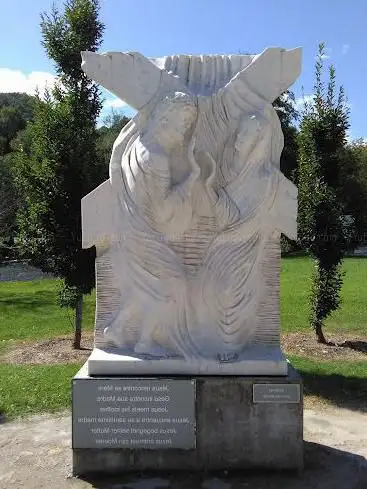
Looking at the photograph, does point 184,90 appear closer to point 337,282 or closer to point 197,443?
point 197,443

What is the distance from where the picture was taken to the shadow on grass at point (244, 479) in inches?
153

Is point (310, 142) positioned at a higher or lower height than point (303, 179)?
higher

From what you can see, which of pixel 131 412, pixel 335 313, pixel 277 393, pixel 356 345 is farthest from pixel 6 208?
pixel 277 393

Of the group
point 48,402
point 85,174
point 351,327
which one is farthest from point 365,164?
point 48,402

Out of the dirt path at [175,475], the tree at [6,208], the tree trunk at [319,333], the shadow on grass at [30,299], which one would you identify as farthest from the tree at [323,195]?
the tree at [6,208]

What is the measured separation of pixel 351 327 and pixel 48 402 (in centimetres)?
688

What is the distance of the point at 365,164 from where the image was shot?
3066cm

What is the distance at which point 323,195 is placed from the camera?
29.7ft

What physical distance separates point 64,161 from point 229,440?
555cm

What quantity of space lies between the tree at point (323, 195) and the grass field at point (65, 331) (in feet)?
4.41

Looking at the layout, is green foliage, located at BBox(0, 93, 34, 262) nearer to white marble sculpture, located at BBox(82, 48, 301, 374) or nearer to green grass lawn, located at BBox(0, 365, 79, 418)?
green grass lawn, located at BBox(0, 365, 79, 418)

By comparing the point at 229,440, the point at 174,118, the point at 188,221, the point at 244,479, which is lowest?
the point at 244,479

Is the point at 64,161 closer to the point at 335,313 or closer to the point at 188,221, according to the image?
the point at 188,221

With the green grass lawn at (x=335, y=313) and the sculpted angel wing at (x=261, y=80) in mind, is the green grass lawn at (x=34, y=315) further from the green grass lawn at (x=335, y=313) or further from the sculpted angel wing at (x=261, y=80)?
the sculpted angel wing at (x=261, y=80)
